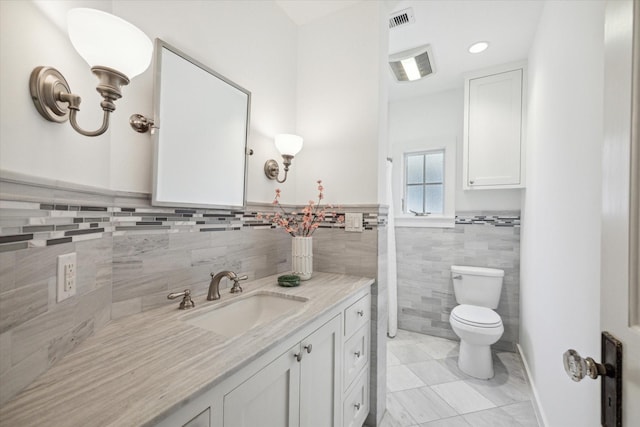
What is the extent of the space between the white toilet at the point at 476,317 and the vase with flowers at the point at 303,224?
133 cm

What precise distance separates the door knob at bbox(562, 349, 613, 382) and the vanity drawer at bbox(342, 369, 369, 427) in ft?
3.26

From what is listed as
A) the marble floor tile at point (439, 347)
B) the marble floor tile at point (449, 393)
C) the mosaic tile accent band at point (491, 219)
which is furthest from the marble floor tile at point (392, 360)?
the mosaic tile accent band at point (491, 219)

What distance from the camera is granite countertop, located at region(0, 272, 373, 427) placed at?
48cm

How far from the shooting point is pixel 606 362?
54 centimetres

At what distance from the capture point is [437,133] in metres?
2.77

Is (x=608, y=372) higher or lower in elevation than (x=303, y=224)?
lower

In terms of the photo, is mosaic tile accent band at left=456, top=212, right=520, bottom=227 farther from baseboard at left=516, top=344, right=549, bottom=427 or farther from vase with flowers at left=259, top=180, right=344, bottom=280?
vase with flowers at left=259, top=180, right=344, bottom=280

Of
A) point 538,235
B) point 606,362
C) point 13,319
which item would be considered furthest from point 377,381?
point 13,319

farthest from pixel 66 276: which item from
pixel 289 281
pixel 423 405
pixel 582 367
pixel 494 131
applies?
pixel 494 131

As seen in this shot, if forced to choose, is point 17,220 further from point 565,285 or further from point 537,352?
point 537,352

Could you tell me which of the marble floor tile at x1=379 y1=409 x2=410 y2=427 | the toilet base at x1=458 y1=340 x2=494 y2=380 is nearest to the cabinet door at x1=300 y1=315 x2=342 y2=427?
the marble floor tile at x1=379 y1=409 x2=410 y2=427

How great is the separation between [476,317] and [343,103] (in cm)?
193

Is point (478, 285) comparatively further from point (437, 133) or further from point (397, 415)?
point (437, 133)

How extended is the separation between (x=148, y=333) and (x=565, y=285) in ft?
5.51
